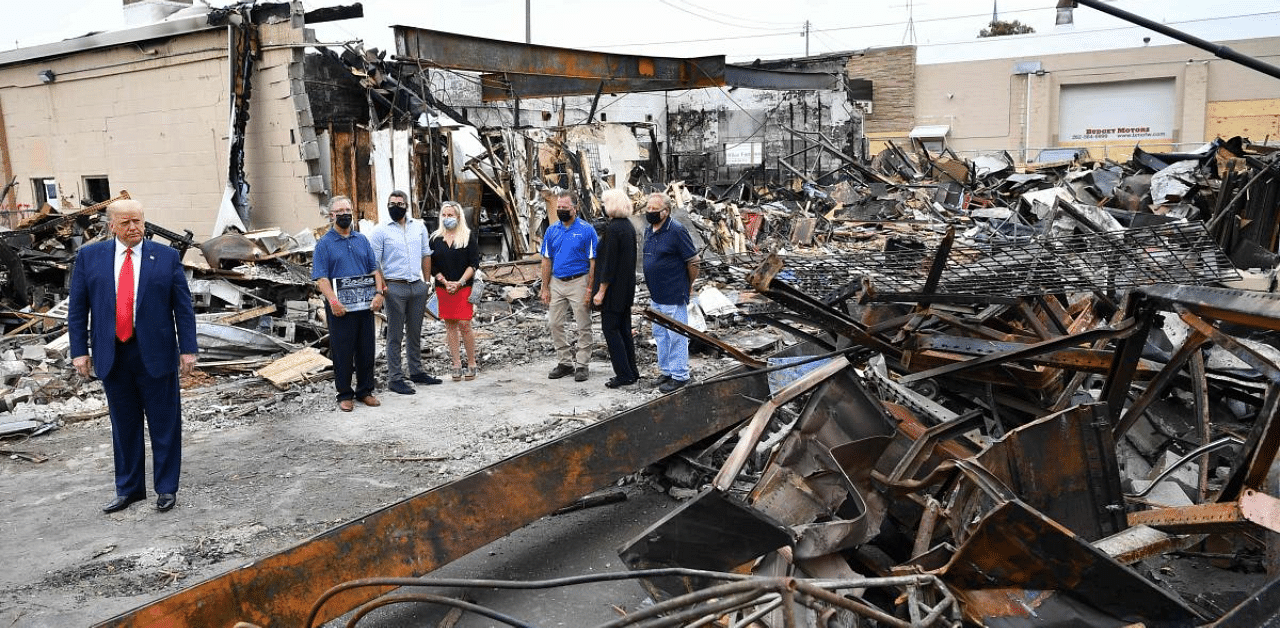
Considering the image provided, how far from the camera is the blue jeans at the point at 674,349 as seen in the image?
738 centimetres

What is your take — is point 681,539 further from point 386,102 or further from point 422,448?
point 386,102

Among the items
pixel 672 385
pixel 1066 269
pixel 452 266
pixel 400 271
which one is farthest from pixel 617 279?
pixel 1066 269

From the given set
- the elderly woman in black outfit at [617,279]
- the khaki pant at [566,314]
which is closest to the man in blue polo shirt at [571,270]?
the khaki pant at [566,314]

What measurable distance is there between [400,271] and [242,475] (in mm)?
2289

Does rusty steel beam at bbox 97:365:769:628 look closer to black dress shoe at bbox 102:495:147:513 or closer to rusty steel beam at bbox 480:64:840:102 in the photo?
black dress shoe at bbox 102:495:147:513

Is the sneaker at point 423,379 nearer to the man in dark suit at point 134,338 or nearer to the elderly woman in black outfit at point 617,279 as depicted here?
the elderly woman in black outfit at point 617,279

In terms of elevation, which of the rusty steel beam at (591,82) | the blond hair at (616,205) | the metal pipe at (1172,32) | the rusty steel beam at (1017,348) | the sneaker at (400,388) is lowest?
the sneaker at (400,388)

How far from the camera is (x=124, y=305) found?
16.0ft

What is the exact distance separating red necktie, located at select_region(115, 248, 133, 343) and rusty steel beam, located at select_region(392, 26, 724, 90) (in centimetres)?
723

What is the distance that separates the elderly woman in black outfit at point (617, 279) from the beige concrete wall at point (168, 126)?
23.6ft

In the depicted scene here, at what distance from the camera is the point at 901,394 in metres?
5.04

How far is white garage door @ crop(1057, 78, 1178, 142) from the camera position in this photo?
32.7 meters

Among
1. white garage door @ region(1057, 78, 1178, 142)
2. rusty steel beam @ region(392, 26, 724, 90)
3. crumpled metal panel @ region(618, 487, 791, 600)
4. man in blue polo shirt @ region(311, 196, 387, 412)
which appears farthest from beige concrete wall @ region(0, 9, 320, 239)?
white garage door @ region(1057, 78, 1178, 142)

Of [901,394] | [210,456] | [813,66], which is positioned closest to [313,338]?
[210,456]
